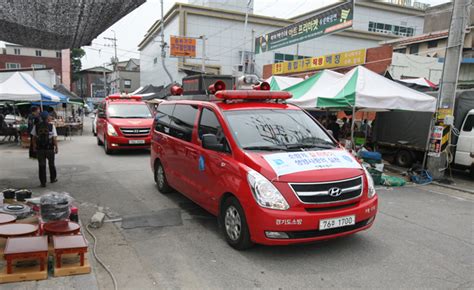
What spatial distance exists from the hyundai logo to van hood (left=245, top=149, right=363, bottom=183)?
12 centimetres

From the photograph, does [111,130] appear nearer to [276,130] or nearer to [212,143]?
[212,143]

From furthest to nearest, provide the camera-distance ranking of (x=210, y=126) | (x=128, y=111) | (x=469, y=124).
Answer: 1. (x=128, y=111)
2. (x=469, y=124)
3. (x=210, y=126)

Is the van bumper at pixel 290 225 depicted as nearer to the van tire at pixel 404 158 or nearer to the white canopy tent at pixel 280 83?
the van tire at pixel 404 158

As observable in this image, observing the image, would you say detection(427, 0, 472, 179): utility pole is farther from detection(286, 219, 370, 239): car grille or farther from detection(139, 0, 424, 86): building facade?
detection(139, 0, 424, 86): building facade

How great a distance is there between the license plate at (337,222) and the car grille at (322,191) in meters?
0.21

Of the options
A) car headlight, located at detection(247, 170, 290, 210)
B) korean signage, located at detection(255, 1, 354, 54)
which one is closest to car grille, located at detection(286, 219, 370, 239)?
car headlight, located at detection(247, 170, 290, 210)

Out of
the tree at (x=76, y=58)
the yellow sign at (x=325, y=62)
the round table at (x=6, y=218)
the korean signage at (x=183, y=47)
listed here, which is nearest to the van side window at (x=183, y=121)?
the round table at (x=6, y=218)

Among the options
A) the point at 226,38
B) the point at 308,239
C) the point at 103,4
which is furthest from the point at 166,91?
the point at 308,239

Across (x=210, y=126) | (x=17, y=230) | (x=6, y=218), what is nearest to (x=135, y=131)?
(x=210, y=126)

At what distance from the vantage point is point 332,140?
5016 millimetres

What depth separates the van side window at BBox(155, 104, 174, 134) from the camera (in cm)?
660

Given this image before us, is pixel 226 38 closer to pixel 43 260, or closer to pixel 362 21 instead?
pixel 362 21

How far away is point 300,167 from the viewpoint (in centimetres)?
395

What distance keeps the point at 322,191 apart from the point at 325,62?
2251 cm
